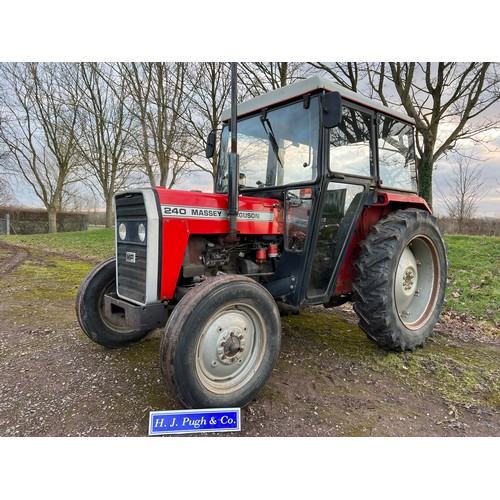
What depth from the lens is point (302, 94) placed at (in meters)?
2.93

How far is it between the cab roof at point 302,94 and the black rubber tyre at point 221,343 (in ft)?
5.42

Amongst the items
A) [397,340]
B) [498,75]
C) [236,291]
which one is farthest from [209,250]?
[498,75]

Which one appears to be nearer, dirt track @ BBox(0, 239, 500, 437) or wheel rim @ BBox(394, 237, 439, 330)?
dirt track @ BBox(0, 239, 500, 437)

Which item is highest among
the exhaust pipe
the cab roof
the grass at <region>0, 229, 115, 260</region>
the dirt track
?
the cab roof

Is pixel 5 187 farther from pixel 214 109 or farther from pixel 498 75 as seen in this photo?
pixel 498 75

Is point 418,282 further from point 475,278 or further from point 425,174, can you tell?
point 425,174

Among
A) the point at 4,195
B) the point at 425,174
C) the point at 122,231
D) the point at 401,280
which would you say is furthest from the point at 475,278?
the point at 4,195

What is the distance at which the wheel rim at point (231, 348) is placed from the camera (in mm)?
2367

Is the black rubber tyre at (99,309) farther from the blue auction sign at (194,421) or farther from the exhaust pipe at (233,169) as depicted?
the exhaust pipe at (233,169)

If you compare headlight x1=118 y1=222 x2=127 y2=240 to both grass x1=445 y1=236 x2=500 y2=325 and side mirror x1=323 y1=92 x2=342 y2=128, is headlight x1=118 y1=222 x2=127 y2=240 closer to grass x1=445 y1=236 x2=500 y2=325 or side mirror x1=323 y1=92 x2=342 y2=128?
side mirror x1=323 y1=92 x2=342 y2=128

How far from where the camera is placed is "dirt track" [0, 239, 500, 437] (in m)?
2.29

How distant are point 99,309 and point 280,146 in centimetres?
224

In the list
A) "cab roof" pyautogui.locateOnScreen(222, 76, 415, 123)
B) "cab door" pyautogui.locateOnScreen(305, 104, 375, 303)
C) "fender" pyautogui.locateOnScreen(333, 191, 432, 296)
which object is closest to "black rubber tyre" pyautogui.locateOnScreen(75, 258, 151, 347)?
"cab door" pyautogui.locateOnScreen(305, 104, 375, 303)

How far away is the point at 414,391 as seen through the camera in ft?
8.94
